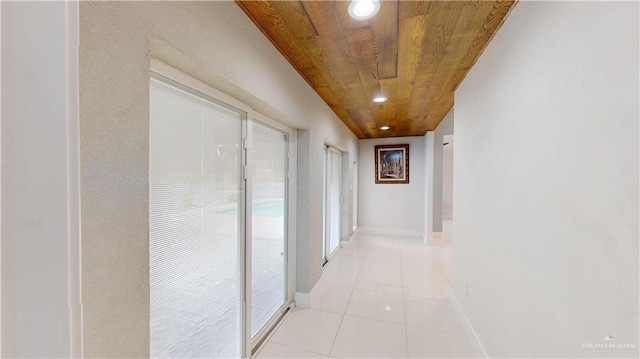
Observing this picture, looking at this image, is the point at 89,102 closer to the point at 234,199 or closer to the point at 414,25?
the point at 234,199

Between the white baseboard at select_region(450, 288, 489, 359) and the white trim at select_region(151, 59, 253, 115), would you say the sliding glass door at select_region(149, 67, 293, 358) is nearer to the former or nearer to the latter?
the white trim at select_region(151, 59, 253, 115)

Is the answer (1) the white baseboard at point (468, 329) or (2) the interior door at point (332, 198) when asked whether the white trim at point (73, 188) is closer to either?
(1) the white baseboard at point (468, 329)

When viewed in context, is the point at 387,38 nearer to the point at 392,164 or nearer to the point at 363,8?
the point at 363,8

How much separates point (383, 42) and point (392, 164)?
3991 millimetres

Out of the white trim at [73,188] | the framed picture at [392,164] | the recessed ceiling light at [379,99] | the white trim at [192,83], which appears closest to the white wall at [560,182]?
the recessed ceiling light at [379,99]

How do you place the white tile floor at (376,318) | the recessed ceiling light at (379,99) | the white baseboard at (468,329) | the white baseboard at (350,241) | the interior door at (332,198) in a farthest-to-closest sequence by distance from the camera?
the white baseboard at (350,241) < the interior door at (332,198) < the recessed ceiling light at (379,99) < the white tile floor at (376,318) < the white baseboard at (468,329)

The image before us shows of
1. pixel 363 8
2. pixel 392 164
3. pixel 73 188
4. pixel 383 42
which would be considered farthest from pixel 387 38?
pixel 392 164

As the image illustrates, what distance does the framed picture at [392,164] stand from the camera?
17.4 ft

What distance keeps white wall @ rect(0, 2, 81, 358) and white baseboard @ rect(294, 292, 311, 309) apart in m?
2.32

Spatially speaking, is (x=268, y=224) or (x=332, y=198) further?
(x=332, y=198)

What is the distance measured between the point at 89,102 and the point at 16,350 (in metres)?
0.65

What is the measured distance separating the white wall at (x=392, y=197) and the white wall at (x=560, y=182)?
12.0 ft

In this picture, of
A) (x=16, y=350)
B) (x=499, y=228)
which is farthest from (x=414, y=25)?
(x=16, y=350)

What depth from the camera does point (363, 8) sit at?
1.27 metres
